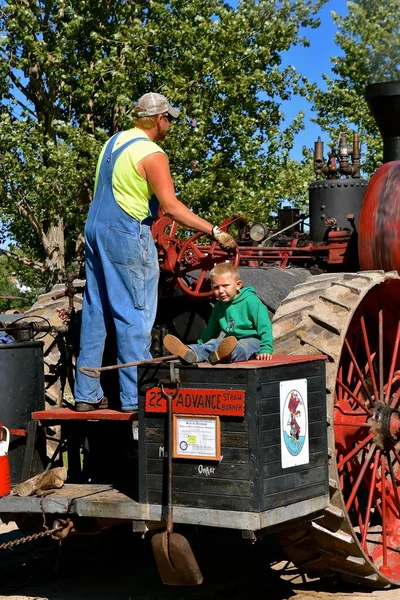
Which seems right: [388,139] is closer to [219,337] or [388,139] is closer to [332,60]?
[219,337]

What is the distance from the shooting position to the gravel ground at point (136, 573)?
19.4 ft

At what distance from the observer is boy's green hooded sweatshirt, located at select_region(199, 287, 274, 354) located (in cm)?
507

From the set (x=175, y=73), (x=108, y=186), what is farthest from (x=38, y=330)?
(x=175, y=73)

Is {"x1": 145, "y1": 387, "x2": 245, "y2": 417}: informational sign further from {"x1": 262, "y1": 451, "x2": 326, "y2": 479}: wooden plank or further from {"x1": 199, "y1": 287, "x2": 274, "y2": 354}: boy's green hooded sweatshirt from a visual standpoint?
{"x1": 199, "y1": 287, "x2": 274, "y2": 354}: boy's green hooded sweatshirt

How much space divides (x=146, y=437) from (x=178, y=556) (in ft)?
1.84

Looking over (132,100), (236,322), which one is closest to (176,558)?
(236,322)

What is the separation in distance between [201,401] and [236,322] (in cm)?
79

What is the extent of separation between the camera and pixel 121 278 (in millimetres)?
5141

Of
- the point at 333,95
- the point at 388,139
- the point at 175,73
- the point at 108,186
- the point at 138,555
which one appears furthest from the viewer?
the point at 333,95

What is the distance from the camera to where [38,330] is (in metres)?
5.98

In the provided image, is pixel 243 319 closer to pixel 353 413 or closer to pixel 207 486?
pixel 353 413

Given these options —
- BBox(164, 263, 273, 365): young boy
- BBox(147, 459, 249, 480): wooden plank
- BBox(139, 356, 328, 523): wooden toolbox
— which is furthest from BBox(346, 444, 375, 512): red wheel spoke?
BBox(147, 459, 249, 480): wooden plank

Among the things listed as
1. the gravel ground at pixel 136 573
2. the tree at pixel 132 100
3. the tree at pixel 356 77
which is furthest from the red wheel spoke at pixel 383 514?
the tree at pixel 356 77

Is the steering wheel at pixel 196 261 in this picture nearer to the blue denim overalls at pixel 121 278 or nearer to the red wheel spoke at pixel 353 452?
the blue denim overalls at pixel 121 278
